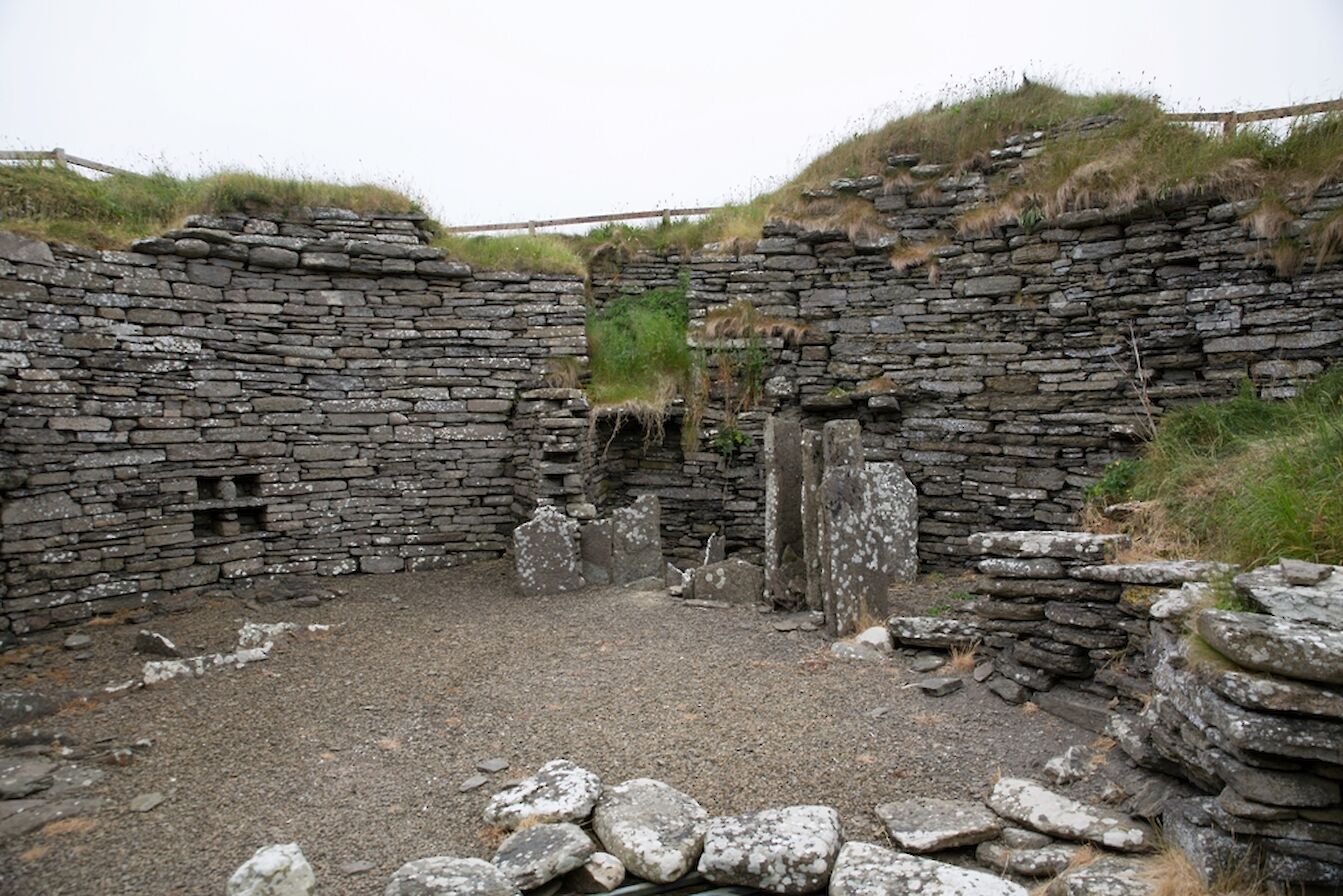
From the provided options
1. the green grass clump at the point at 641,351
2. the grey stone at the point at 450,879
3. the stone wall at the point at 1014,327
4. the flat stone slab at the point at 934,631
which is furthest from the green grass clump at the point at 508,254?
the grey stone at the point at 450,879

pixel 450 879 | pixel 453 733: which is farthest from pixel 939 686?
pixel 450 879

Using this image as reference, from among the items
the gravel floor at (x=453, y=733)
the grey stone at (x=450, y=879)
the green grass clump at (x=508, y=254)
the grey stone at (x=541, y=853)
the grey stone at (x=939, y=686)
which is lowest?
the gravel floor at (x=453, y=733)

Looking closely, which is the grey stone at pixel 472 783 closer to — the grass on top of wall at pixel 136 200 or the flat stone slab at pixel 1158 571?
the flat stone slab at pixel 1158 571

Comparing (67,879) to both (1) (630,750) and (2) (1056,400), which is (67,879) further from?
(2) (1056,400)

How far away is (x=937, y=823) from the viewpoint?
3.88 m

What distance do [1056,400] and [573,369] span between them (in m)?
5.65

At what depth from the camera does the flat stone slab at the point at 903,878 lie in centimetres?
334

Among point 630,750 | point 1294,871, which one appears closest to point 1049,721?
point 1294,871

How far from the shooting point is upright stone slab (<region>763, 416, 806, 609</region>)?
7875 millimetres

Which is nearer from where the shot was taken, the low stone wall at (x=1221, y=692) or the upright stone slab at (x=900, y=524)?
the low stone wall at (x=1221, y=692)

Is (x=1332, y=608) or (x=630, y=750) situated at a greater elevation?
(x=1332, y=608)

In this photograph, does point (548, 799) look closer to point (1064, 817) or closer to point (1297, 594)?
point (1064, 817)

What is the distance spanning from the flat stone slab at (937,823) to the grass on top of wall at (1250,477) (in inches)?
78.6

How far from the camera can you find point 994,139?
10156mm
